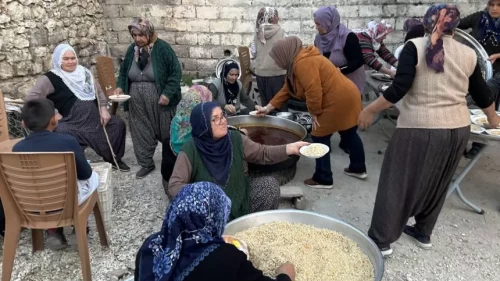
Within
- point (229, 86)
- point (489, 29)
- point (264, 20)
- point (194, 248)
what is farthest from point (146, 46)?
point (489, 29)

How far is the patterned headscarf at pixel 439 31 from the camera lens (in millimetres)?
2447

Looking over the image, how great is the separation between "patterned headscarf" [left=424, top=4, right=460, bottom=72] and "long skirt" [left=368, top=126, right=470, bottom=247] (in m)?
0.46

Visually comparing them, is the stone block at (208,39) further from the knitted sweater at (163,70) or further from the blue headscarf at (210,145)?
the blue headscarf at (210,145)

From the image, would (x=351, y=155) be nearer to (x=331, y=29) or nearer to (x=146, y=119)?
(x=331, y=29)

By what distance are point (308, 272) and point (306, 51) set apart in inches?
86.6

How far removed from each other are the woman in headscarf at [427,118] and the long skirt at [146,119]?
246 cm

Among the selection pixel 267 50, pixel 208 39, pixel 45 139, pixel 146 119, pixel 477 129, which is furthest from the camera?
pixel 208 39

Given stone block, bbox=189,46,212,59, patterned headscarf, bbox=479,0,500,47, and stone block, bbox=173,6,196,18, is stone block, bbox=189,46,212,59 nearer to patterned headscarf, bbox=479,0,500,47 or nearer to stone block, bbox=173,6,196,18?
stone block, bbox=173,6,196,18

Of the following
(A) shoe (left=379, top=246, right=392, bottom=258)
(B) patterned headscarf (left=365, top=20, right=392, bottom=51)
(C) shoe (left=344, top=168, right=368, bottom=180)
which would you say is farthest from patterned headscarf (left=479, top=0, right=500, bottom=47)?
(A) shoe (left=379, top=246, right=392, bottom=258)

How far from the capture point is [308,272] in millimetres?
2264

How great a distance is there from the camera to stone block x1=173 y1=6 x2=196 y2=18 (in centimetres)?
739

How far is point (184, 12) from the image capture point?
7418mm

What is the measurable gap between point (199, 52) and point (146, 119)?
339 cm

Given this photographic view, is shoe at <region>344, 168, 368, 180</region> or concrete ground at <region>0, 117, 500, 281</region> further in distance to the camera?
shoe at <region>344, 168, 368, 180</region>
